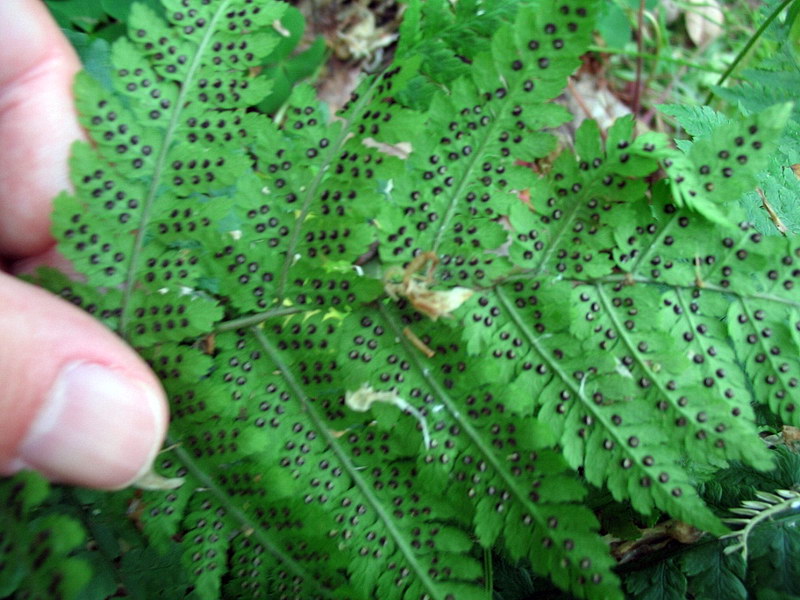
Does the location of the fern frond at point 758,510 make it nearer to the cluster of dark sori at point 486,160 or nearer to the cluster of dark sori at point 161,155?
the cluster of dark sori at point 486,160

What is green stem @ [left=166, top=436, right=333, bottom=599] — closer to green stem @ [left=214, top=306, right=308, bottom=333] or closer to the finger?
green stem @ [left=214, top=306, right=308, bottom=333]

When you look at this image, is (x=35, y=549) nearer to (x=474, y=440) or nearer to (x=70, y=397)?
(x=70, y=397)

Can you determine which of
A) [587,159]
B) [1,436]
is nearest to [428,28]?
[587,159]

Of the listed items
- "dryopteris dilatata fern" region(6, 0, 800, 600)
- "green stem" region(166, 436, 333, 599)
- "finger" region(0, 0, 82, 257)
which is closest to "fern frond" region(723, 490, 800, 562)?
"dryopteris dilatata fern" region(6, 0, 800, 600)

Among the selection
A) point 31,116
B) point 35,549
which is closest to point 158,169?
point 31,116

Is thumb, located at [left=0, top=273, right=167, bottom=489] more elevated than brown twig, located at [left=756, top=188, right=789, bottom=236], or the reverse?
brown twig, located at [left=756, top=188, right=789, bottom=236]

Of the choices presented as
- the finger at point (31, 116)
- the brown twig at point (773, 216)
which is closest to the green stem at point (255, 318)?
the finger at point (31, 116)

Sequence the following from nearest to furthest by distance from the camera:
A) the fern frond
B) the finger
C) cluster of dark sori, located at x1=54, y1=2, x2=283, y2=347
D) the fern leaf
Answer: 1. the fern leaf
2. the fern frond
3. cluster of dark sori, located at x1=54, y1=2, x2=283, y2=347
4. the finger
